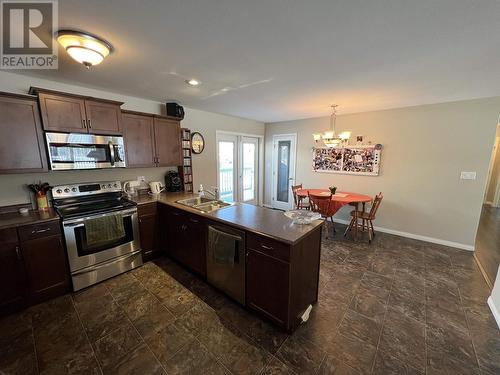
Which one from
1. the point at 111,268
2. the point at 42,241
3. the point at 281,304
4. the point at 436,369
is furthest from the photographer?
the point at 111,268

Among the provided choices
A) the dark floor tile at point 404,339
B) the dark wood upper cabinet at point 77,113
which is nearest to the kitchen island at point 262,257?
the dark floor tile at point 404,339

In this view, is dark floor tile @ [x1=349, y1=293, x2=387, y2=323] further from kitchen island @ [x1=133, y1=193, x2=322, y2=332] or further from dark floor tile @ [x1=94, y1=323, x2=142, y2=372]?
dark floor tile @ [x1=94, y1=323, x2=142, y2=372]

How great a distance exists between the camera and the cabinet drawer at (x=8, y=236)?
6.13 ft

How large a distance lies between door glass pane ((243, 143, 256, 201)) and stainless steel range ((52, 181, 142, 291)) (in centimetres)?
315

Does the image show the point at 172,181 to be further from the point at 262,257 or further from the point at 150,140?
the point at 262,257

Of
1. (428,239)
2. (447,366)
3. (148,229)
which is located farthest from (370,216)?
(148,229)

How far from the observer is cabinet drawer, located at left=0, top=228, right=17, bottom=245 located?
1.87 metres

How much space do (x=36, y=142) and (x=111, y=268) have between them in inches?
64.9

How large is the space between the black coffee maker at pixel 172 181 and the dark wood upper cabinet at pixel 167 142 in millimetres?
240

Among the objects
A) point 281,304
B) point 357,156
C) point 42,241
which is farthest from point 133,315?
point 357,156

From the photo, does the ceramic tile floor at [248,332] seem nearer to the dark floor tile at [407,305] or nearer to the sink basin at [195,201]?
the dark floor tile at [407,305]

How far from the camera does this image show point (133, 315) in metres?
1.99

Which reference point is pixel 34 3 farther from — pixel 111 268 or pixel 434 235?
pixel 434 235

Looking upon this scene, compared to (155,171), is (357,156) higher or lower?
higher
